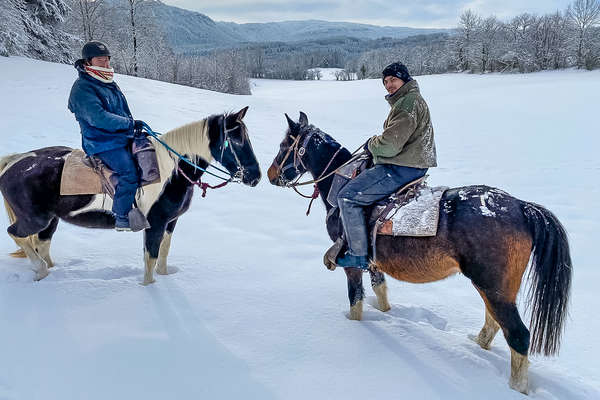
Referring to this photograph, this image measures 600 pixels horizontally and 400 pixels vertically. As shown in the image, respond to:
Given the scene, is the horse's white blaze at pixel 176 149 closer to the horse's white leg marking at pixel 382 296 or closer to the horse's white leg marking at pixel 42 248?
the horse's white leg marking at pixel 42 248

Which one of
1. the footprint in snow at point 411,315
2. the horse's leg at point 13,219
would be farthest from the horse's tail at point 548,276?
the horse's leg at point 13,219

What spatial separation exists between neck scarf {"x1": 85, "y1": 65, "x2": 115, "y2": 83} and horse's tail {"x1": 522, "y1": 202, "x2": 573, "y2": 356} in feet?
12.7

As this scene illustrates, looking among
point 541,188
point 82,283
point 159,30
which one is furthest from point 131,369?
point 159,30

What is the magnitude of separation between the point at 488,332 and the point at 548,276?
832 millimetres

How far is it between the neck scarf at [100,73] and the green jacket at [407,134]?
2.64 meters

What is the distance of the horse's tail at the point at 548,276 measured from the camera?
2623 millimetres

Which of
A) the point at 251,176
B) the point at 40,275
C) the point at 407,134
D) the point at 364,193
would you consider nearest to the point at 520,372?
the point at 364,193

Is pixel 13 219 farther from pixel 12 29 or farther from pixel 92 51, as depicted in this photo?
pixel 12 29

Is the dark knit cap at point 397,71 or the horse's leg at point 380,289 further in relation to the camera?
the horse's leg at point 380,289

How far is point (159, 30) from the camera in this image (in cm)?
2936

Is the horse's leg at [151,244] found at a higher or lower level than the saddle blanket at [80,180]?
lower

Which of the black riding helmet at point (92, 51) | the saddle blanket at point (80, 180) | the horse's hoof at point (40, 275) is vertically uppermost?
the black riding helmet at point (92, 51)

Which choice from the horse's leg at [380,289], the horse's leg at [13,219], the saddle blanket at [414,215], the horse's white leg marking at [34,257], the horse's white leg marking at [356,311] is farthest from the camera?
the horse's leg at [13,219]

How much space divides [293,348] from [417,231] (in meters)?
1.39
